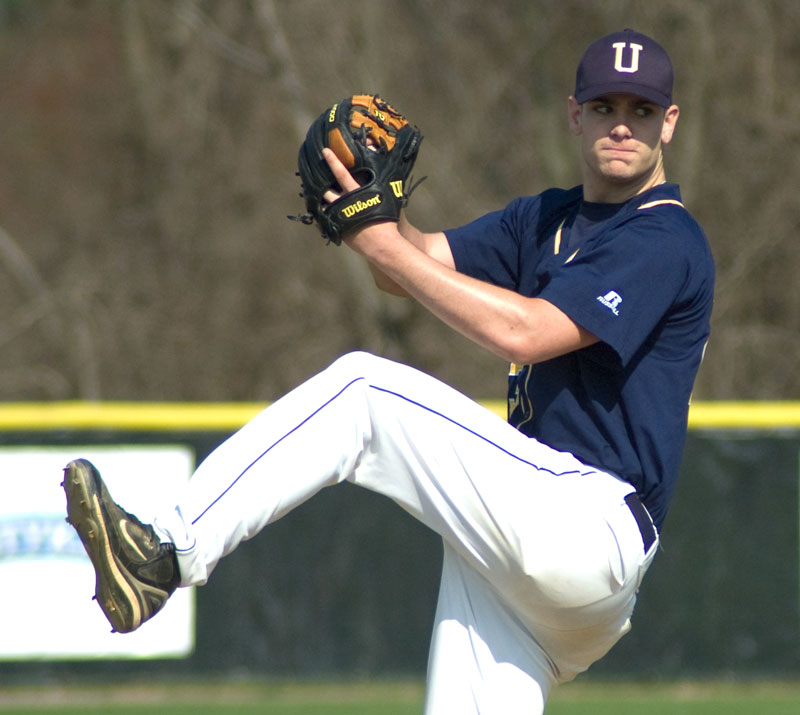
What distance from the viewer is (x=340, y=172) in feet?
11.7

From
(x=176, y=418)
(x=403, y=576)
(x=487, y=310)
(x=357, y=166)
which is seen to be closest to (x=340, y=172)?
(x=357, y=166)

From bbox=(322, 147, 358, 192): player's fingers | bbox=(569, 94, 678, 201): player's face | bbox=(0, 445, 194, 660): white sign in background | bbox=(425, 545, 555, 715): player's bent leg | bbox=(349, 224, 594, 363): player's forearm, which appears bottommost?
bbox=(0, 445, 194, 660): white sign in background

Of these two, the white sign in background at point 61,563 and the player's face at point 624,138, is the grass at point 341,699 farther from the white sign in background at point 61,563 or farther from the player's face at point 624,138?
the player's face at point 624,138

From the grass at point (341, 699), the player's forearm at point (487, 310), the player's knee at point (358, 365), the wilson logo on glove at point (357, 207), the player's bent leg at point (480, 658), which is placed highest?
the wilson logo on glove at point (357, 207)

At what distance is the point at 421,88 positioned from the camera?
1341 centimetres

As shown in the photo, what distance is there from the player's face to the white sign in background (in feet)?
15.7

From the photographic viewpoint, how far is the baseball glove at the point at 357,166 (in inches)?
139

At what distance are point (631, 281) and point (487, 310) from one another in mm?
395

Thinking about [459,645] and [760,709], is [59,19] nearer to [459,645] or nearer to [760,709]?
[760,709]

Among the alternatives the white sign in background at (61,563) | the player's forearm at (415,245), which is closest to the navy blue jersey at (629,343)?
the player's forearm at (415,245)

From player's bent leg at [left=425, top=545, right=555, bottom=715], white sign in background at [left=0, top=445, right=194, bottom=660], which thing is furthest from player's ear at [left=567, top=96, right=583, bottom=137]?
white sign in background at [left=0, top=445, right=194, bottom=660]

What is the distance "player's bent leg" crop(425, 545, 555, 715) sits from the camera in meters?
3.62

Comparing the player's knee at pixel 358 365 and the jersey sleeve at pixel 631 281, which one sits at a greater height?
the jersey sleeve at pixel 631 281

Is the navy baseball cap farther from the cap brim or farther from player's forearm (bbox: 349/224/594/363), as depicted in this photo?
player's forearm (bbox: 349/224/594/363)
